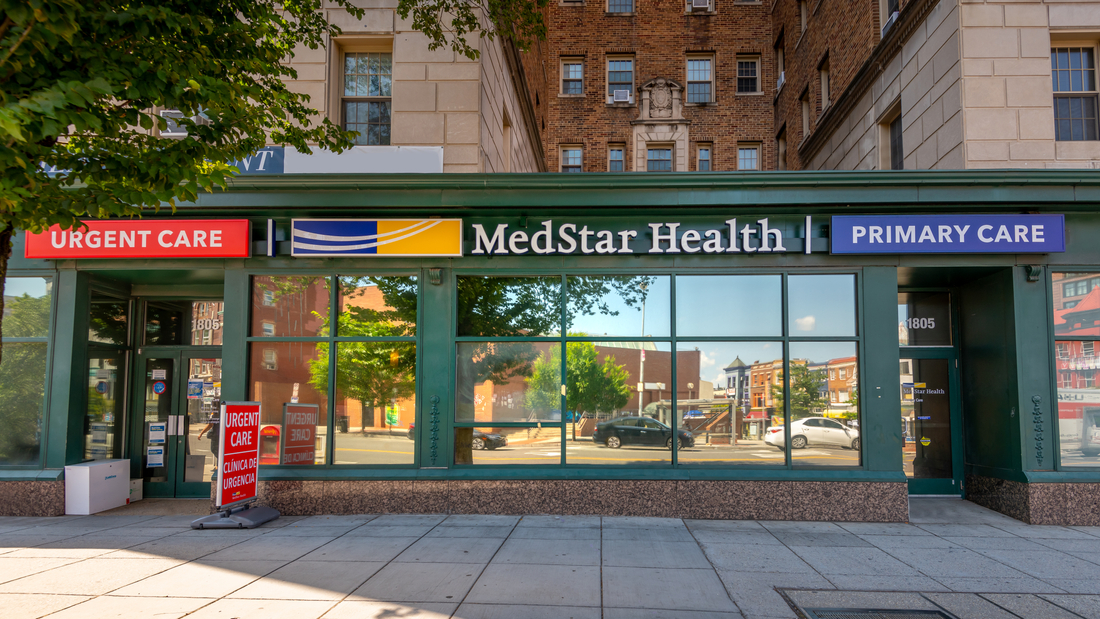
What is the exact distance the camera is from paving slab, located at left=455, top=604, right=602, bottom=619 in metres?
4.90

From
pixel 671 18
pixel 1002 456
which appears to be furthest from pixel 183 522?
pixel 671 18

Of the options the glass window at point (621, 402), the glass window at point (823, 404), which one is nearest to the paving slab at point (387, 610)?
the glass window at point (621, 402)

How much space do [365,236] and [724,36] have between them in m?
18.5

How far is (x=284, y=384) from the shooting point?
894 cm

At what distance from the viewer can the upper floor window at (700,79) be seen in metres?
22.2

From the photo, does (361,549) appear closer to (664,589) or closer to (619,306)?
(664,589)

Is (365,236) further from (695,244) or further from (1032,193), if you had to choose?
(1032,193)

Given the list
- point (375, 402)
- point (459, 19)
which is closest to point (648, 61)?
point (459, 19)

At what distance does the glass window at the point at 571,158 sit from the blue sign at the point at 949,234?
1491cm

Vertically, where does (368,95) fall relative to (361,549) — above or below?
above

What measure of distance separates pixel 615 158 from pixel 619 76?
10.3ft

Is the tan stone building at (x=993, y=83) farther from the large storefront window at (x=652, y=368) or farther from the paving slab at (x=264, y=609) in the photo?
the paving slab at (x=264, y=609)

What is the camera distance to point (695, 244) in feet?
28.9

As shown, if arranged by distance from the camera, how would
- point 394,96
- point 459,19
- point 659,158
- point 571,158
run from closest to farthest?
point 459,19 → point 394,96 → point 659,158 → point 571,158
